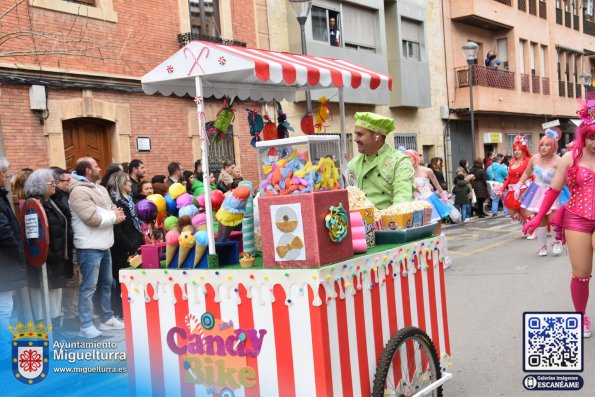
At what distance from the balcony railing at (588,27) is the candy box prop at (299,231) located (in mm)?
39165

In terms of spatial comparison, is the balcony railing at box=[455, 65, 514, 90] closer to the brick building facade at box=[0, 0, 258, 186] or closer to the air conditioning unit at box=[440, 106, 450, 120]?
the air conditioning unit at box=[440, 106, 450, 120]

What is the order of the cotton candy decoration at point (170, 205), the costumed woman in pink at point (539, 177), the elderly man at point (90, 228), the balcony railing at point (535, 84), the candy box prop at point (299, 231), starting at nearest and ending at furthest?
the candy box prop at point (299, 231) < the cotton candy decoration at point (170, 205) < the elderly man at point (90, 228) < the costumed woman in pink at point (539, 177) < the balcony railing at point (535, 84)

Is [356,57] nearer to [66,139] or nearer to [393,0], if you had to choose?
[393,0]

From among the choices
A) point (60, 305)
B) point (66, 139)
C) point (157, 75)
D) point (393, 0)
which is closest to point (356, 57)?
point (393, 0)

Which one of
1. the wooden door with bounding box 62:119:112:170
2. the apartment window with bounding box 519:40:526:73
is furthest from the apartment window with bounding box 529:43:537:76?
the wooden door with bounding box 62:119:112:170

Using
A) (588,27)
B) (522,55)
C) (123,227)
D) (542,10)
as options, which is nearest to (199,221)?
(123,227)

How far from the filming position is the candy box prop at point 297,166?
10.8 ft

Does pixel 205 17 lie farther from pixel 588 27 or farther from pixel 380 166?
pixel 588 27

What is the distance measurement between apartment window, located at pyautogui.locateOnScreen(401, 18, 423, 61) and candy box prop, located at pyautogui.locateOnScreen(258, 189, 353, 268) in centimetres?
2013

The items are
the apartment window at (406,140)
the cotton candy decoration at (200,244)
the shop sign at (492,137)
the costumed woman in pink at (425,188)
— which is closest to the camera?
the cotton candy decoration at (200,244)

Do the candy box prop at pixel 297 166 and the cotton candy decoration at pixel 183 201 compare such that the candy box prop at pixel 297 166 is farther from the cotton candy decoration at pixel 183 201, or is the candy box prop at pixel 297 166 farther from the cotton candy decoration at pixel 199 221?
the cotton candy decoration at pixel 183 201

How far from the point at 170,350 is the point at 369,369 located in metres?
1.12

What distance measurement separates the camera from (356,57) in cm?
1938

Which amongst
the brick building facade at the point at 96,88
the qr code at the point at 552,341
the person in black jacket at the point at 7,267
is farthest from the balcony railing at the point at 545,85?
the person in black jacket at the point at 7,267
